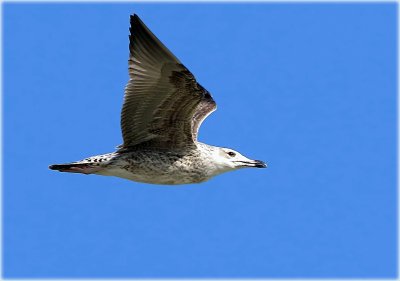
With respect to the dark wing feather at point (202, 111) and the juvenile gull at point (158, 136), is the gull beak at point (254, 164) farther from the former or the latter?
the dark wing feather at point (202, 111)

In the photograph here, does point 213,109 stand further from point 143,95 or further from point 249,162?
point 143,95

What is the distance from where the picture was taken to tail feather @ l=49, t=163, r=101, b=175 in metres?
9.23

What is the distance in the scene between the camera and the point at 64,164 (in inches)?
365

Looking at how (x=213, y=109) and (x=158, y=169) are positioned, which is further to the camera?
(x=213, y=109)

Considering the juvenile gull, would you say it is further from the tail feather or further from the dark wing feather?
the dark wing feather

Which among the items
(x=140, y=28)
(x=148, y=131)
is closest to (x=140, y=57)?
(x=140, y=28)

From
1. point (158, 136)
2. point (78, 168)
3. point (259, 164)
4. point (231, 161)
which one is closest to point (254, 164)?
point (259, 164)

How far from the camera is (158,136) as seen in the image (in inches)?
362

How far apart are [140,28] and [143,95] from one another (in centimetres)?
85

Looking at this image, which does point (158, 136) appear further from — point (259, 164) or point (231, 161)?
point (259, 164)

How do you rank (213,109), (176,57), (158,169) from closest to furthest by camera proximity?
(176,57), (158,169), (213,109)

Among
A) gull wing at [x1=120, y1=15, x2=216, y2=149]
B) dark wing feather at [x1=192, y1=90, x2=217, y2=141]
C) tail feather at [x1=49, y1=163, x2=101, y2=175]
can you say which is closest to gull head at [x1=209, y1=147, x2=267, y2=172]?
gull wing at [x1=120, y1=15, x2=216, y2=149]

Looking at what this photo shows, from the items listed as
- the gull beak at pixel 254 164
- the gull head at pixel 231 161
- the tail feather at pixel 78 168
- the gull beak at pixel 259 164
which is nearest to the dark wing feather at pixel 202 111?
the gull head at pixel 231 161

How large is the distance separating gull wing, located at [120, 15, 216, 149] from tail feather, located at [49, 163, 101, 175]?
455mm
